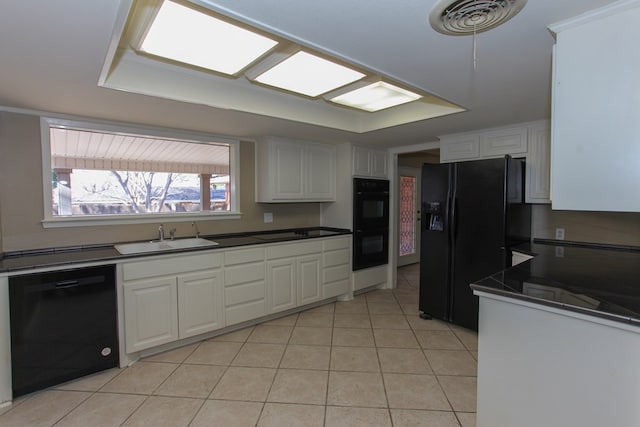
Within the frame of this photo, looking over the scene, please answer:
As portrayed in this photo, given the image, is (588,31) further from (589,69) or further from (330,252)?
(330,252)

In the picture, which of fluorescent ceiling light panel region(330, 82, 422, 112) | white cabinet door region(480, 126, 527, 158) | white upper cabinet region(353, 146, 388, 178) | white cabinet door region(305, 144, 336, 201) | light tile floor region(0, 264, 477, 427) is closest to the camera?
light tile floor region(0, 264, 477, 427)

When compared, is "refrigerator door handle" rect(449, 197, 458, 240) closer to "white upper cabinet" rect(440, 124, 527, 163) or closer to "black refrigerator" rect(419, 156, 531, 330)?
"black refrigerator" rect(419, 156, 531, 330)

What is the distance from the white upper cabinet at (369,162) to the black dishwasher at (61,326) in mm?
2861

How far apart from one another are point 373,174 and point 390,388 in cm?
271

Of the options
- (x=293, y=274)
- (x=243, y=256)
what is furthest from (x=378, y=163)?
(x=243, y=256)

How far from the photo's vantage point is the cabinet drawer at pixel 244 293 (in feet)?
9.64

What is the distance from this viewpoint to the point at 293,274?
3420mm

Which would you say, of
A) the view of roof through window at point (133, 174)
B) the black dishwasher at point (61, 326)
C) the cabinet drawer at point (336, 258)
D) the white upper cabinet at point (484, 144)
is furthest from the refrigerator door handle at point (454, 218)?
the black dishwasher at point (61, 326)

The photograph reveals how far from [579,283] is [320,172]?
9.56 ft

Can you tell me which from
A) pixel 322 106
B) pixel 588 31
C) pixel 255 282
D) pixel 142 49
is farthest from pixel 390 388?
pixel 142 49

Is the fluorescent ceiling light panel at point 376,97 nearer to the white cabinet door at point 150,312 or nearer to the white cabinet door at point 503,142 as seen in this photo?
the white cabinet door at point 503,142

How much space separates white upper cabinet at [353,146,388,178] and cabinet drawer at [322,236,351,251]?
85cm

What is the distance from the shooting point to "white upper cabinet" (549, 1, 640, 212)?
120cm

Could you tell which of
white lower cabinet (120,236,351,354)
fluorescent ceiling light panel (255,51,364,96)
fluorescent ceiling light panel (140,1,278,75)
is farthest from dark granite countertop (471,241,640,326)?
white lower cabinet (120,236,351,354)
